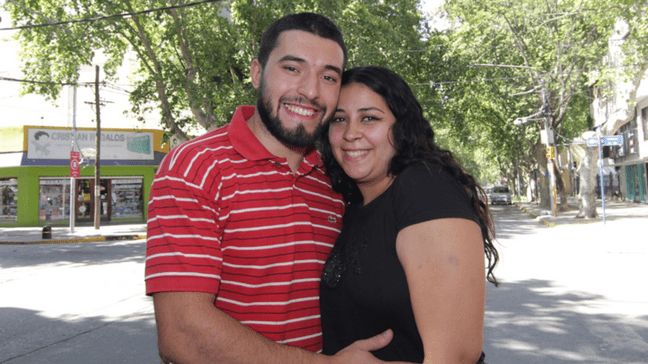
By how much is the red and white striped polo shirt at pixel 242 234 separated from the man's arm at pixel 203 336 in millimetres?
49

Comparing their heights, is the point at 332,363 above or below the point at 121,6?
below

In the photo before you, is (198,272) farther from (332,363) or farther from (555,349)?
(555,349)

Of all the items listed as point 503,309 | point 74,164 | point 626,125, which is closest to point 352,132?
point 503,309

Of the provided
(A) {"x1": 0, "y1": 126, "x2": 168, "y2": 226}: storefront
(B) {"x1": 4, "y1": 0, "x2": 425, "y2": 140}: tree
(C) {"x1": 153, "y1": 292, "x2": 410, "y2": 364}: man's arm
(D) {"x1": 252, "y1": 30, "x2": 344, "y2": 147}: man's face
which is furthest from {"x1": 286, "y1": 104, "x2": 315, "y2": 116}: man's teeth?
(A) {"x1": 0, "y1": 126, "x2": 168, "y2": 226}: storefront

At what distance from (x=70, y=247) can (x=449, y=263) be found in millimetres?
16718

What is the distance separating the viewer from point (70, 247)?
15.9 meters

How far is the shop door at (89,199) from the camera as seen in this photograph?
89.0 feet

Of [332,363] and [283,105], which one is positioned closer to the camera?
[332,363]

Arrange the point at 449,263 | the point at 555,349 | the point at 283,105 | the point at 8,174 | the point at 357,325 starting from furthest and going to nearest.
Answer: the point at 8,174, the point at 555,349, the point at 283,105, the point at 357,325, the point at 449,263

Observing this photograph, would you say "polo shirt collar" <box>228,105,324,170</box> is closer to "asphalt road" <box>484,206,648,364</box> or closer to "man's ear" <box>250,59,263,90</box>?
"man's ear" <box>250,59,263,90</box>

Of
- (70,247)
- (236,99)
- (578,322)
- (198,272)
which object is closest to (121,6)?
(236,99)

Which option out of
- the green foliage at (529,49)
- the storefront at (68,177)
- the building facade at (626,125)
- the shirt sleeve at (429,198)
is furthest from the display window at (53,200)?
the shirt sleeve at (429,198)

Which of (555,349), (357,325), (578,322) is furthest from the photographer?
(578,322)

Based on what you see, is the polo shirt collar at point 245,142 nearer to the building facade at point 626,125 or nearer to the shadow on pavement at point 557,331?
the shadow on pavement at point 557,331
